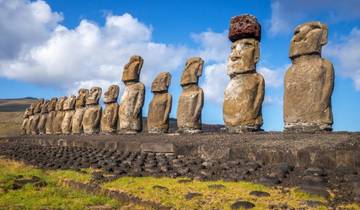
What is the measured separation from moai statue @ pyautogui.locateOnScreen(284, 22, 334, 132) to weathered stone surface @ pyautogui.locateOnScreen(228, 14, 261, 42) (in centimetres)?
179

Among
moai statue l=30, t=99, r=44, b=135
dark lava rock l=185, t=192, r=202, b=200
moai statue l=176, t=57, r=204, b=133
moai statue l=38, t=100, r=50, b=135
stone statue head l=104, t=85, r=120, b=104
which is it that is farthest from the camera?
moai statue l=30, t=99, r=44, b=135

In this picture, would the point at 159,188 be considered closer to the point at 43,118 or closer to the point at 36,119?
the point at 43,118

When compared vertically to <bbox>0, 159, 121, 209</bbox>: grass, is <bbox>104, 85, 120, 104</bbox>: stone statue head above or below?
above

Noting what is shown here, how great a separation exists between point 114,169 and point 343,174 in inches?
178

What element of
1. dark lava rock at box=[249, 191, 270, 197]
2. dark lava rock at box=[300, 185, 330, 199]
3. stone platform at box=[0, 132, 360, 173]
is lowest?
dark lava rock at box=[249, 191, 270, 197]

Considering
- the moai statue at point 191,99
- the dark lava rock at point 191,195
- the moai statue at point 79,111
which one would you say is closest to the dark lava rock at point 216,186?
the dark lava rock at point 191,195

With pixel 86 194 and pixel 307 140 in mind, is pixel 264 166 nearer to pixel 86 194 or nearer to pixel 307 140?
pixel 307 140

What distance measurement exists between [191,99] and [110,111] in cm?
596

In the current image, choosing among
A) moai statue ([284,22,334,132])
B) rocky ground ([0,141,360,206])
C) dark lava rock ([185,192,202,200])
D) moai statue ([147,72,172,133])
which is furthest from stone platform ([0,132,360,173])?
moai statue ([147,72,172,133])

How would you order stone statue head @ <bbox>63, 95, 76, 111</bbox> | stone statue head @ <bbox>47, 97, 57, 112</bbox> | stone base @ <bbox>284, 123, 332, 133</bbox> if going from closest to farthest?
stone base @ <bbox>284, 123, 332, 133</bbox> < stone statue head @ <bbox>63, 95, 76, 111</bbox> < stone statue head @ <bbox>47, 97, 57, 112</bbox>

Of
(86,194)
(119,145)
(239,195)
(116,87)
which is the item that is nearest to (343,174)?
(239,195)

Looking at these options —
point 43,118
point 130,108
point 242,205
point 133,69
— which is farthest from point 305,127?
point 43,118

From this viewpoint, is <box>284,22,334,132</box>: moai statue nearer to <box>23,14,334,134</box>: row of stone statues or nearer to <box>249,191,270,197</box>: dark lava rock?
<box>23,14,334,134</box>: row of stone statues

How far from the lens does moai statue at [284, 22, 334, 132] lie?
8.74 metres
